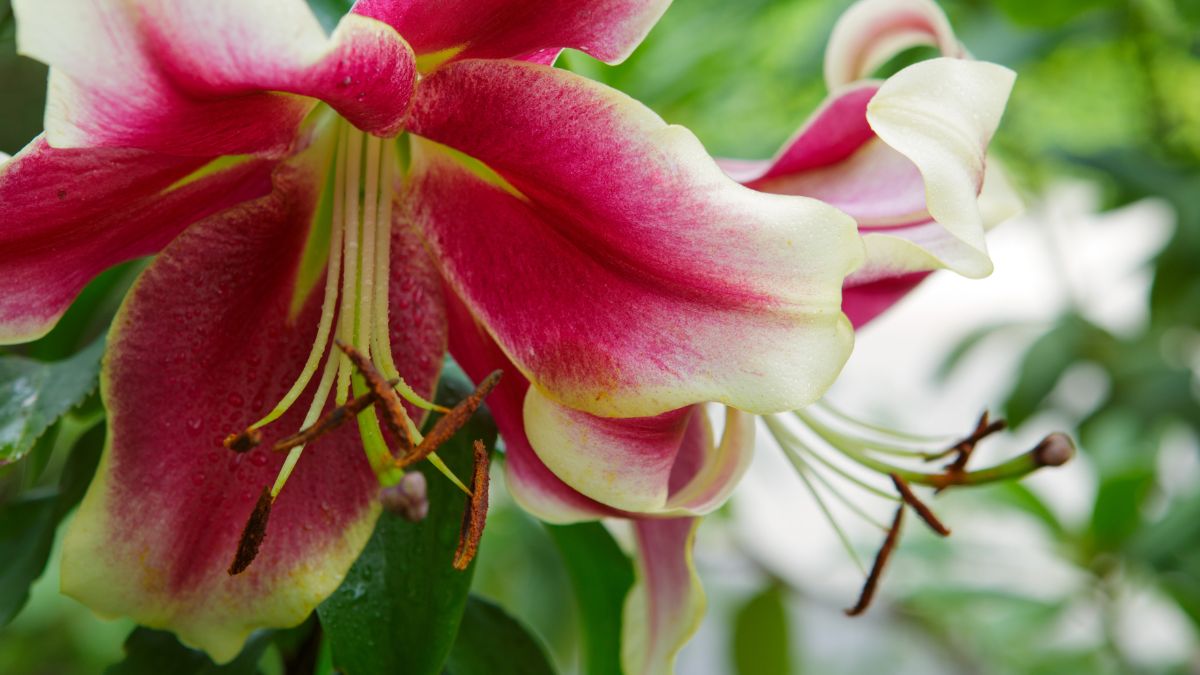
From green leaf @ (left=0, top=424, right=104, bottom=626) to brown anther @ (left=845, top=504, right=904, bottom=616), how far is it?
28 cm

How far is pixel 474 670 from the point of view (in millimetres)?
438

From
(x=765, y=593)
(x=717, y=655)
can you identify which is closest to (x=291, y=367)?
(x=765, y=593)

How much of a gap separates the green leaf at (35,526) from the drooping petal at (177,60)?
0.19m

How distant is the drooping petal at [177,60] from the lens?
218 millimetres

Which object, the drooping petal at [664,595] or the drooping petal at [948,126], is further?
the drooping petal at [664,595]

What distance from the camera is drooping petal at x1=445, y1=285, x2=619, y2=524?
348mm

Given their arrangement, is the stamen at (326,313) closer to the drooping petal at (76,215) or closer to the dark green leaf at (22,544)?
the drooping petal at (76,215)

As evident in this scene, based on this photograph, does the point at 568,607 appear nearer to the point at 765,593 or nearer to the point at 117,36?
the point at 765,593

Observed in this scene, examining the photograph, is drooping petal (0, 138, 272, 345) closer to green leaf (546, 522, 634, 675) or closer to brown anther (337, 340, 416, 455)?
brown anther (337, 340, 416, 455)

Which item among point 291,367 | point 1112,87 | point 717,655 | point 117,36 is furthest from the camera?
point 717,655

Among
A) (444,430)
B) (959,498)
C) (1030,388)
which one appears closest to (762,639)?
(1030,388)

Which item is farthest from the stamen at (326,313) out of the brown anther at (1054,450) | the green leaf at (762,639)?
the green leaf at (762,639)

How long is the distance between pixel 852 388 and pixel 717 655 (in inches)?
26.4

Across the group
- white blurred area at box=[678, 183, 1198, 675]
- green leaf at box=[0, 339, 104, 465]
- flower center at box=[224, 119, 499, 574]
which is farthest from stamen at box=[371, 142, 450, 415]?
white blurred area at box=[678, 183, 1198, 675]
